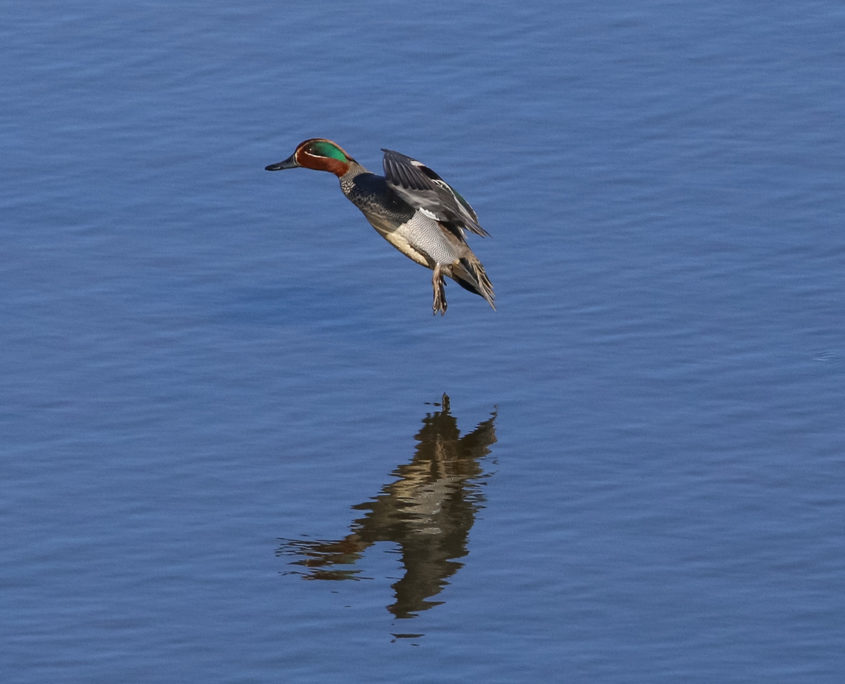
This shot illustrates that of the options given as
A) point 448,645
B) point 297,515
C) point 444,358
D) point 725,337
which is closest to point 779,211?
point 725,337

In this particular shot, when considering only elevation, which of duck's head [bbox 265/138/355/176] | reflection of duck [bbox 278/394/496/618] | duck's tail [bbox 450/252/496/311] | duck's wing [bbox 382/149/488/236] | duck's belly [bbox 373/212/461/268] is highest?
duck's head [bbox 265/138/355/176]

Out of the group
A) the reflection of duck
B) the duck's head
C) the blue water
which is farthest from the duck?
the reflection of duck

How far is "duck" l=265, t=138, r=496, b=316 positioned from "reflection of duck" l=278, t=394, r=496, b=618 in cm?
198

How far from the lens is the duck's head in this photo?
70.9 ft

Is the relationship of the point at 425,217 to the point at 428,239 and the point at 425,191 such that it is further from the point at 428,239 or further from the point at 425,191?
the point at 425,191

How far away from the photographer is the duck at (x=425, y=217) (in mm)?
20297

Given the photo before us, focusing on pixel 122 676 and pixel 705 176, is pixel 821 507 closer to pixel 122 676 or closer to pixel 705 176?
pixel 122 676

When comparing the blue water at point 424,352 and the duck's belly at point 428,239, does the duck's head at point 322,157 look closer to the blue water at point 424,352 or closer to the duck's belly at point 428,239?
the duck's belly at point 428,239

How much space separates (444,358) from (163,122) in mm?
8729

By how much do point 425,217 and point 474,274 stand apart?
786mm

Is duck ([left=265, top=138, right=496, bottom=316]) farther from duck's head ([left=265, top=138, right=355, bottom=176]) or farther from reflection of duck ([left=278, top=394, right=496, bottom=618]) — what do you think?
reflection of duck ([left=278, top=394, right=496, bottom=618])

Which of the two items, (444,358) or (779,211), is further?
(779,211)

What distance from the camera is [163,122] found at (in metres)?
27.9

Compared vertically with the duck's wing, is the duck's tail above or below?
below
